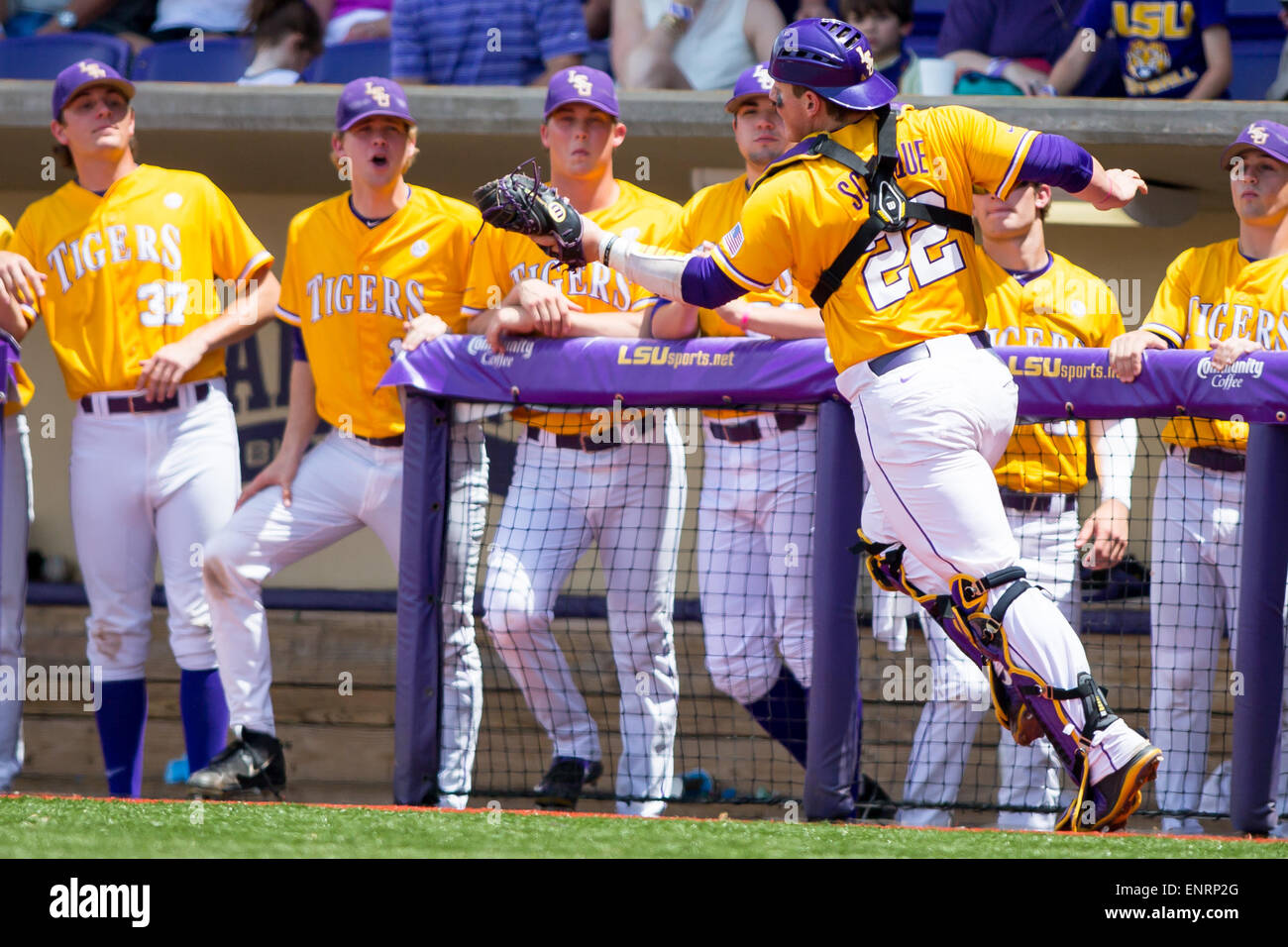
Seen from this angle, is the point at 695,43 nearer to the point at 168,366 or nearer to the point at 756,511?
the point at 756,511

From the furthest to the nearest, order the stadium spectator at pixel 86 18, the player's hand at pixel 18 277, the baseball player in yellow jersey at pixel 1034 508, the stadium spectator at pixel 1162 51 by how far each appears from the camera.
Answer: the stadium spectator at pixel 86 18, the stadium spectator at pixel 1162 51, the player's hand at pixel 18 277, the baseball player in yellow jersey at pixel 1034 508

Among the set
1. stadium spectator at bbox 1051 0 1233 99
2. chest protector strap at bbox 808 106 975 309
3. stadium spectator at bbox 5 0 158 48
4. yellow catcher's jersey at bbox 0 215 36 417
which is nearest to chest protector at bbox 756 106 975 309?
chest protector strap at bbox 808 106 975 309

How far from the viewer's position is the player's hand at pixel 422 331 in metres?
3.84

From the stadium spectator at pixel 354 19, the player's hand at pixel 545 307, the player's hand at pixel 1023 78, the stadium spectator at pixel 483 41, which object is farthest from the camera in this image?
the stadium spectator at pixel 354 19

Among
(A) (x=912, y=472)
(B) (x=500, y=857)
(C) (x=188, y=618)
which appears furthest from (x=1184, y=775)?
(C) (x=188, y=618)

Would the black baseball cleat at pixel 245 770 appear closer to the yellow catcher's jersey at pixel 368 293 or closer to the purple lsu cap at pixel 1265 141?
the yellow catcher's jersey at pixel 368 293

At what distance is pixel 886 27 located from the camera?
533cm

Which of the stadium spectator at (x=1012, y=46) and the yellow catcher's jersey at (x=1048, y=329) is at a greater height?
the stadium spectator at (x=1012, y=46)

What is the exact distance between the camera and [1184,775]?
12.5ft

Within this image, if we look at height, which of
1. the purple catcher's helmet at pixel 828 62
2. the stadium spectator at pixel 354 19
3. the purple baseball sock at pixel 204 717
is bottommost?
the purple baseball sock at pixel 204 717

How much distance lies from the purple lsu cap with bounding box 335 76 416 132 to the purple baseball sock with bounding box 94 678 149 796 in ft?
5.41

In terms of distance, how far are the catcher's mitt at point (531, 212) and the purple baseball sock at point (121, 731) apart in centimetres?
184

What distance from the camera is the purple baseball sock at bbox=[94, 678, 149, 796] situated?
13.5 feet

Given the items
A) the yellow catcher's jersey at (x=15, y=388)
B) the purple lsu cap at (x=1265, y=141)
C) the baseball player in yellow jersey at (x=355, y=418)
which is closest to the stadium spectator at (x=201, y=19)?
the yellow catcher's jersey at (x=15, y=388)
